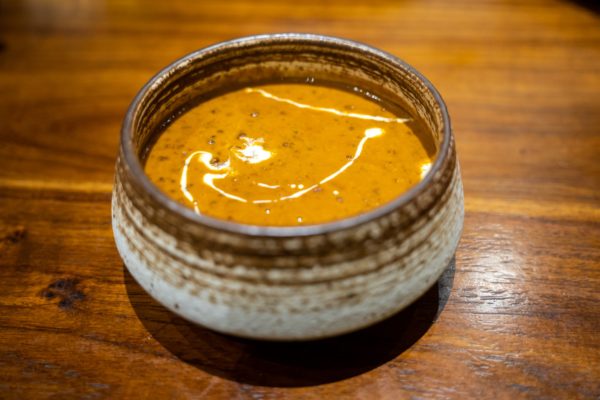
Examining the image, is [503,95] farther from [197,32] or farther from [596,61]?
[197,32]

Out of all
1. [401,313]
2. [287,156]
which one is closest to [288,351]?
[401,313]

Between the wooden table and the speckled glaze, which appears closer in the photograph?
the speckled glaze

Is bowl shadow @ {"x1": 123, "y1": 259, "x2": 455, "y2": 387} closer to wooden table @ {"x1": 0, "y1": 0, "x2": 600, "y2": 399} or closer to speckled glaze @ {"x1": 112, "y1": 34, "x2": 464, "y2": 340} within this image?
wooden table @ {"x1": 0, "y1": 0, "x2": 600, "y2": 399}

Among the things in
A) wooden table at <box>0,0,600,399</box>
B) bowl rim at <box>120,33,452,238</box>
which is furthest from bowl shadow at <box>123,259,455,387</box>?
bowl rim at <box>120,33,452,238</box>

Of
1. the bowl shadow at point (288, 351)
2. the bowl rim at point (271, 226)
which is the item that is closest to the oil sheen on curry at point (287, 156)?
the bowl rim at point (271, 226)

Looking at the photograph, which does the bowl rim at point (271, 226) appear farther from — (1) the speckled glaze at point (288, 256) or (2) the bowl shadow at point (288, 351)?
(2) the bowl shadow at point (288, 351)

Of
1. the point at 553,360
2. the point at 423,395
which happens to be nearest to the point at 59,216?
the point at 423,395
